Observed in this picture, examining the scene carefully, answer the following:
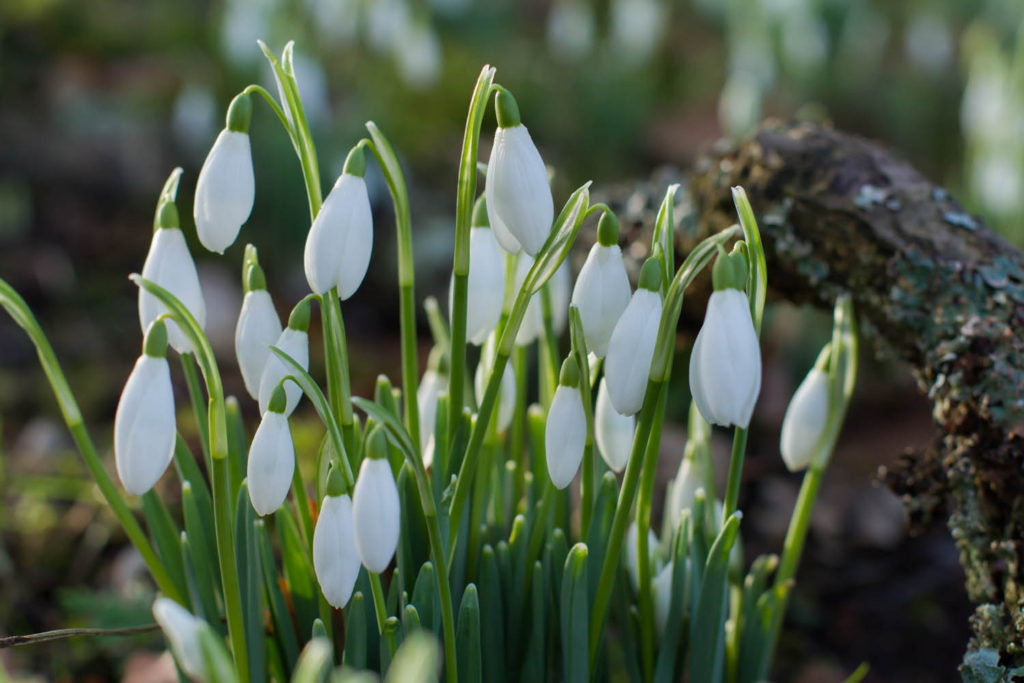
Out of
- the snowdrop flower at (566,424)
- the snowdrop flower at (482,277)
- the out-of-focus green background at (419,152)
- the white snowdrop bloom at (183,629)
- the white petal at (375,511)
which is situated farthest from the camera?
the out-of-focus green background at (419,152)

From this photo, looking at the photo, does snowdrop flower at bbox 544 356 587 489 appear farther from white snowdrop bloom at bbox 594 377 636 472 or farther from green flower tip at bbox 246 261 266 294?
green flower tip at bbox 246 261 266 294

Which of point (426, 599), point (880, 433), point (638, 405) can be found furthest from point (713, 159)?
point (880, 433)

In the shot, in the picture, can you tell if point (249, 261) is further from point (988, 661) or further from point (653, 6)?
point (653, 6)

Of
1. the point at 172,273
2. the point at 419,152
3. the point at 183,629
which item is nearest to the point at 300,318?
the point at 172,273

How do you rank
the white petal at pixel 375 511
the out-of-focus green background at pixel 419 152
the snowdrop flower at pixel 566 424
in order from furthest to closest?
the out-of-focus green background at pixel 419 152
the snowdrop flower at pixel 566 424
the white petal at pixel 375 511

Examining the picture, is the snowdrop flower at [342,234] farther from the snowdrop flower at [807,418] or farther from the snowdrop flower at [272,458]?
the snowdrop flower at [807,418]

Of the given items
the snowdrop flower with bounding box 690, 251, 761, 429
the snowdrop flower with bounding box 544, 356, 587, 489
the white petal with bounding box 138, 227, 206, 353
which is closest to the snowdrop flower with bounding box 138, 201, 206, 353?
the white petal with bounding box 138, 227, 206, 353

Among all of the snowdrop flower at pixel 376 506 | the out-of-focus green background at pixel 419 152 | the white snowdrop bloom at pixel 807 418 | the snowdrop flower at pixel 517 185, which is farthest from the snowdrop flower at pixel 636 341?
the out-of-focus green background at pixel 419 152

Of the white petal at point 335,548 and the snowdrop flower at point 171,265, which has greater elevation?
the snowdrop flower at point 171,265
